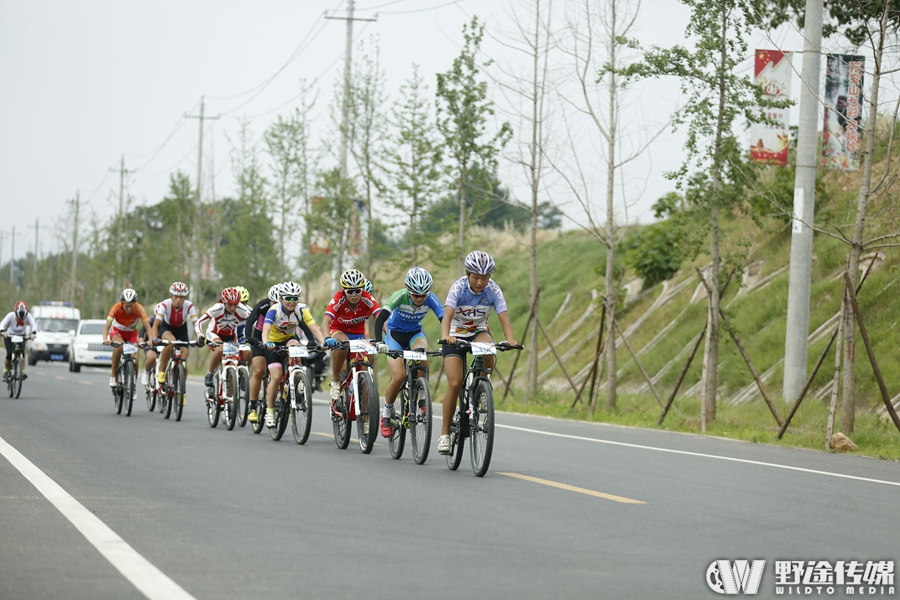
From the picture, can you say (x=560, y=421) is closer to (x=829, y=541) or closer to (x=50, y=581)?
(x=829, y=541)

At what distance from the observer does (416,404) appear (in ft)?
41.4

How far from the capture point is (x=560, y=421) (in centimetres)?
2117

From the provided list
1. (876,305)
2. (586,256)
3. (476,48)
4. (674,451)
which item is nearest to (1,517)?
(674,451)

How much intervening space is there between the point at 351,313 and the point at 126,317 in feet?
23.9

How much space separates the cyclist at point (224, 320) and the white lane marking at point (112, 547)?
693cm

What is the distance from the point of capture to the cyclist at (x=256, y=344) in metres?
15.8

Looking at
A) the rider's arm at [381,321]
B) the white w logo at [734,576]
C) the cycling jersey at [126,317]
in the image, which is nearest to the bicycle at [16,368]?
the cycling jersey at [126,317]

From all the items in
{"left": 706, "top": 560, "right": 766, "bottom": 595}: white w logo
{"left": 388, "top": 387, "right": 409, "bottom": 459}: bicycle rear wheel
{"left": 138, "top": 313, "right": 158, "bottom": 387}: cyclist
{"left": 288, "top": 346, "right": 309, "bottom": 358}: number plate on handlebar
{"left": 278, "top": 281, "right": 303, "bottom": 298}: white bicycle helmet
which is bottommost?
{"left": 706, "top": 560, "right": 766, "bottom": 595}: white w logo

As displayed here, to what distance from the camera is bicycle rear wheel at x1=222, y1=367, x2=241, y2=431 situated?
1727 cm

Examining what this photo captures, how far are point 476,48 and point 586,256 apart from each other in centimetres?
2042

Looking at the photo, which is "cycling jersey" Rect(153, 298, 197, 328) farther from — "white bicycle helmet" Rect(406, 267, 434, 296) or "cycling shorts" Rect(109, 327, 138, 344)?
"white bicycle helmet" Rect(406, 267, 434, 296)

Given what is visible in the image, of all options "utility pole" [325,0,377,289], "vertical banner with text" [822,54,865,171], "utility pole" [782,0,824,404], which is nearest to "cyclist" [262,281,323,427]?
"utility pole" [782,0,824,404]

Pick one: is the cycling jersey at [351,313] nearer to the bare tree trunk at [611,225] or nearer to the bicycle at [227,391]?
the bicycle at [227,391]

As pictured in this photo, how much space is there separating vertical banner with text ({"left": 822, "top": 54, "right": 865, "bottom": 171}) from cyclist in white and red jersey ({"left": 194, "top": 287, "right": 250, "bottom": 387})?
8990mm
